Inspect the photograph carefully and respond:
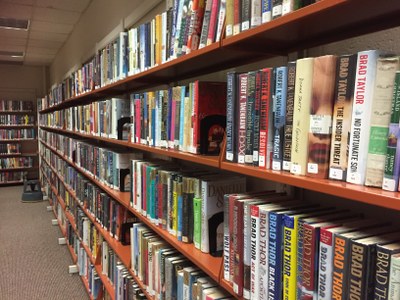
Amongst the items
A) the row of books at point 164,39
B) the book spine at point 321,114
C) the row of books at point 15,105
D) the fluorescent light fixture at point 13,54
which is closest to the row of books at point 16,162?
the row of books at point 15,105

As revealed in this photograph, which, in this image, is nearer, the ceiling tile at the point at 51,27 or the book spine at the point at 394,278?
the book spine at the point at 394,278

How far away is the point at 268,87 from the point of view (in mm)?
828

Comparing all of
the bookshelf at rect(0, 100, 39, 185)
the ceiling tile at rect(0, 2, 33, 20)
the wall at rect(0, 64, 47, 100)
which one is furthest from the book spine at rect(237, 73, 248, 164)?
the wall at rect(0, 64, 47, 100)

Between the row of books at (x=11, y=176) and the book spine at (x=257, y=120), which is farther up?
the book spine at (x=257, y=120)

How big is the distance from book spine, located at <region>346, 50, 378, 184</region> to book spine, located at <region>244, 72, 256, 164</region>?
28 cm

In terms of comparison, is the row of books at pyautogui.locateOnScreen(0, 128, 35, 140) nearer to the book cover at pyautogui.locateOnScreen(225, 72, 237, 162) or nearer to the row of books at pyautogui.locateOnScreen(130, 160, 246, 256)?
the row of books at pyautogui.locateOnScreen(130, 160, 246, 256)

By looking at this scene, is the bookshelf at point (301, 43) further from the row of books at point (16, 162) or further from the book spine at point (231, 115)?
the row of books at point (16, 162)

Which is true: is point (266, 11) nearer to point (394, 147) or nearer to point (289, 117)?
point (289, 117)

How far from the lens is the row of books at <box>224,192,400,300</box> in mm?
615

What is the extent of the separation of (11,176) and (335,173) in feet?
27.3

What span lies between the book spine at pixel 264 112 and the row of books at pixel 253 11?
128mm

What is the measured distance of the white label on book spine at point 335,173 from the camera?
2.22 feet

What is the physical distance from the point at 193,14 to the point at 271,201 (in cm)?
68

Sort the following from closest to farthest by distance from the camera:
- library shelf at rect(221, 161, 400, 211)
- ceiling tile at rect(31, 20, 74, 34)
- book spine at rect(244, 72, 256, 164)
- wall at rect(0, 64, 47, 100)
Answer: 1. library shelf at rect(221, 161, 400, 211)
2. book spine at rect(244, 72, 256, 164)
3. ceiling tile at rect(31, 20, 74, 34)
4. wall at rect(0, 64, 47, 100)
